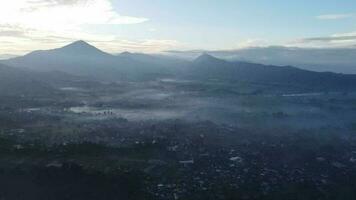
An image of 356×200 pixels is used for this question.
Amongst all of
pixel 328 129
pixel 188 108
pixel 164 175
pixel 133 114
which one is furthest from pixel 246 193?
pixel 188 108

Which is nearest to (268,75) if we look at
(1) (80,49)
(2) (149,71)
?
(2) (149,71)

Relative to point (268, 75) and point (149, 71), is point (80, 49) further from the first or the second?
point (268, 75)

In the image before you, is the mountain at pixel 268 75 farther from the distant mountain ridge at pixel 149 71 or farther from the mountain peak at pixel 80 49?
the mountain peak at pixel 80 49

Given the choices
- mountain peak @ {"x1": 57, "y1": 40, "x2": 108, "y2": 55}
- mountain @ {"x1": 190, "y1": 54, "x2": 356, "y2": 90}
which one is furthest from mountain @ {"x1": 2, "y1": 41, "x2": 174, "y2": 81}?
mountain @ {"x1": 190, "y1": 54, "x2": 356, "y2": 90}

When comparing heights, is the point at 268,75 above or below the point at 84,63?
below

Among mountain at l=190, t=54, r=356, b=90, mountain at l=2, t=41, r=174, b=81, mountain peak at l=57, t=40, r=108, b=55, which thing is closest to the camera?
mountain at l=190, t=54, r=356, b=90

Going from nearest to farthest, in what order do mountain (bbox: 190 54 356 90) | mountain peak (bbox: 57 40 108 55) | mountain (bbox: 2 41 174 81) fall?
mountain (bbox: 190 54 356 90) → mountain (bbox: 2 41 174 81) → mountain peak (bbox: 57 40 108 55)

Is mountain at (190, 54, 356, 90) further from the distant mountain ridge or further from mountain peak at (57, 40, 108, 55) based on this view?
mountain peak at (57, 40, 108, 55)
